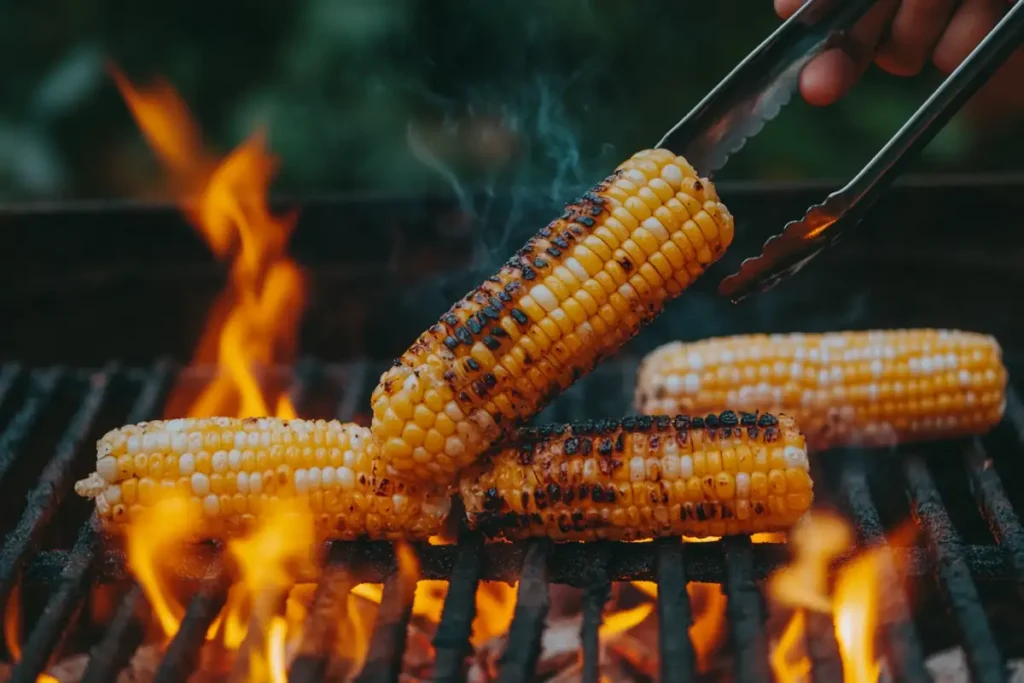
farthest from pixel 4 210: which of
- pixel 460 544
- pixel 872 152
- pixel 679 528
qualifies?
pixel 872 152

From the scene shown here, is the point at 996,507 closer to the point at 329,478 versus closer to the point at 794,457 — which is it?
the point at 794,457

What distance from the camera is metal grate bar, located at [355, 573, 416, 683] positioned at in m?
1.46

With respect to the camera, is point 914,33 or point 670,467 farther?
point 914,33

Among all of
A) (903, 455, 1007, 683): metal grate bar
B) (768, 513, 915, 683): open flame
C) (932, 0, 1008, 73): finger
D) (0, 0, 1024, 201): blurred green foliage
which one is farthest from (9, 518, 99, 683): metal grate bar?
(932, 0, 1008, 73): finger

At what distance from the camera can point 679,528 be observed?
1.66m

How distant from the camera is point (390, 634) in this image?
1.53m

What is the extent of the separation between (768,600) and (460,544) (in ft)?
1.96

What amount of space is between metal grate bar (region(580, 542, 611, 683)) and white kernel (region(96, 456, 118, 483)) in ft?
2.80

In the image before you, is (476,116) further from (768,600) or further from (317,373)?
(768,600)

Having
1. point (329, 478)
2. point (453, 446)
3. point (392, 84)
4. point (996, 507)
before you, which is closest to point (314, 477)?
point (329, 478)

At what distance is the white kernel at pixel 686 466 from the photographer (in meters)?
1.62

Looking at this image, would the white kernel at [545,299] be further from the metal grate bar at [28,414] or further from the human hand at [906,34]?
the metal grate bar at [28,414]

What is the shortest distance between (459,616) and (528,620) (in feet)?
0.38

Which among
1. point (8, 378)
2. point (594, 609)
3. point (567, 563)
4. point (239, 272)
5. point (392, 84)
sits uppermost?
point (392, 84)
